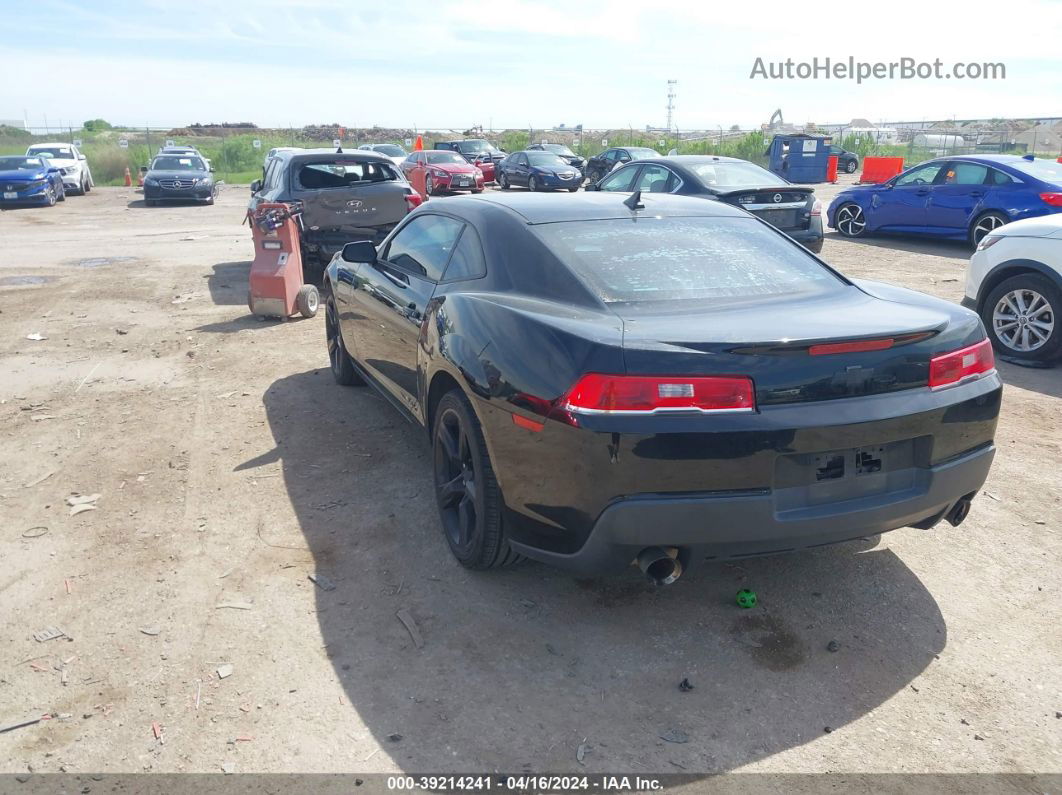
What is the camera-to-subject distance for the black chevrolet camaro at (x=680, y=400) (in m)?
2.94

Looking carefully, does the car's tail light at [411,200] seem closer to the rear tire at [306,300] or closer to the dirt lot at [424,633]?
the rear tire at [306,300]

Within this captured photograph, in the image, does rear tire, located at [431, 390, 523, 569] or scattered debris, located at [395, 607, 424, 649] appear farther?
rear tire, located at [431, 390, 523, 569]

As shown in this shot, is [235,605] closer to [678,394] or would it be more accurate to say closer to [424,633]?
[424,633]

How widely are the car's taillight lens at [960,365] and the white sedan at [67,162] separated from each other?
28425mm

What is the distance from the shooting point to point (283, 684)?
315 cm

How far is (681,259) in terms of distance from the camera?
3900 millimetres

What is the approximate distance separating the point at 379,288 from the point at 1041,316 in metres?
5.48

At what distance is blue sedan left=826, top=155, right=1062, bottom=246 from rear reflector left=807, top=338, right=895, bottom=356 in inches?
399

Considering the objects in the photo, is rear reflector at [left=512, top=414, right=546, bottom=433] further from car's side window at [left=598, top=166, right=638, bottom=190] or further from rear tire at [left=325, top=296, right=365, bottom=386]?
car's side window at [left=598, top=166, right=638, bottom=190]

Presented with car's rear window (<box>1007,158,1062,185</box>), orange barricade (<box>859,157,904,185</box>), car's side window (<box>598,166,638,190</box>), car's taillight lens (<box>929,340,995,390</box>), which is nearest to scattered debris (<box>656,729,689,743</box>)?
car's taillight lens (<box>929,340,995,390</box>)

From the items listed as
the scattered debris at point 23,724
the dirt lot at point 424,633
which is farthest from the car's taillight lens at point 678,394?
the scattered debris at point 23,724

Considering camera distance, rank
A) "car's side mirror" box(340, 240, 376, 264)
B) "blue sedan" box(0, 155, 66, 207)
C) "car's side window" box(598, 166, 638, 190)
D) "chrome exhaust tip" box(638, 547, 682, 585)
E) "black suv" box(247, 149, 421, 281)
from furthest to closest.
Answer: "blue sedan" box(0, 155, 66, 207)
"car's side window" box(598, 166, 638, 190)
"black suv" box(247, 149, 421, 281)
"car's side mirror" box(340, 240, 376, 264)
"chrome exhaust tip" box(638, 547, 682, 585)

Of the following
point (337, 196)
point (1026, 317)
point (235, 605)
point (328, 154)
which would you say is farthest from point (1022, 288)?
point (328, 154)

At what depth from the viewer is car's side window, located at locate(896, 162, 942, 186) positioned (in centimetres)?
1419
